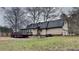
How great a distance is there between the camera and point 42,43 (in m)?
2.68

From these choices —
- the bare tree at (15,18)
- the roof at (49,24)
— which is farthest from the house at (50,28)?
the bare tree at (15,18)

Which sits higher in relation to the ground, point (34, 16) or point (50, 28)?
point (34, 16)

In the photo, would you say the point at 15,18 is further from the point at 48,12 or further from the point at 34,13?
the point at 48,12

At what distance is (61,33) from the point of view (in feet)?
8.82

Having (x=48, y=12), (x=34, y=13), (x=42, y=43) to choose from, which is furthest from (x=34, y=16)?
(x=42, y=43)

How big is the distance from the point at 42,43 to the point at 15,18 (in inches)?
19.5

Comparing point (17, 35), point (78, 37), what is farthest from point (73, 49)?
point (17, 35)

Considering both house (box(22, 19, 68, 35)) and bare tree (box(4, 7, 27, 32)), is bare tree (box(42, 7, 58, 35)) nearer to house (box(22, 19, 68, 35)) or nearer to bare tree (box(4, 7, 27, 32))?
house (box(22, 19, 68, 35))

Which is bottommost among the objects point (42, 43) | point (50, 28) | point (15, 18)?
point (42, 43)

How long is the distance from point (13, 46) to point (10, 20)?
0.35 meters

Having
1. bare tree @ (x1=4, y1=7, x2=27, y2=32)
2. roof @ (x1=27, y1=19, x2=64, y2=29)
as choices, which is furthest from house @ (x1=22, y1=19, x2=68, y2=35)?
bare tree @ (x1=4, y1=7, x2=27, y2=32)

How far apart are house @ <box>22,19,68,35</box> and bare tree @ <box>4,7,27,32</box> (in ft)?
0.38
